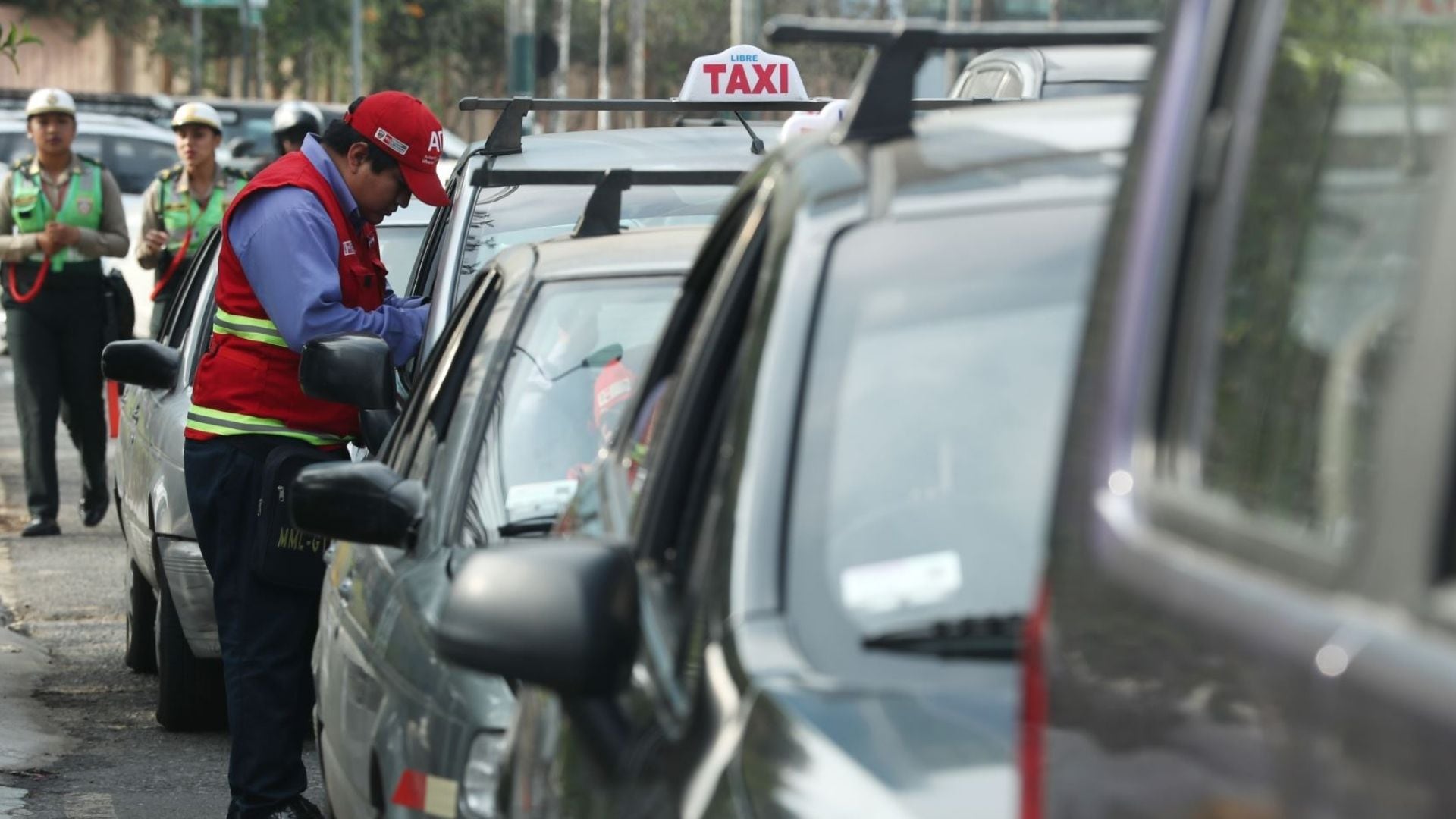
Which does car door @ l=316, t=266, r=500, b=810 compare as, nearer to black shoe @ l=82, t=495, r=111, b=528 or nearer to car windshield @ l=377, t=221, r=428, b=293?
car windshield @ l=377, t=221, r=428, b=293

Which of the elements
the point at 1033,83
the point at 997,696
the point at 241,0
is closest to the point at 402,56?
the point at 241,0

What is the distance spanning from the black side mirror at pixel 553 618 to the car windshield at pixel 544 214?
3934mm

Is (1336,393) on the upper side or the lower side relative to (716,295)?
upper

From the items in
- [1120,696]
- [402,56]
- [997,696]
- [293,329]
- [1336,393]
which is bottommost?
[402,56]

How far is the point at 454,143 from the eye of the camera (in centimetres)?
A: 2855

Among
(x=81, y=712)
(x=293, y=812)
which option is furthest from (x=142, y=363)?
(x=293, y=812)

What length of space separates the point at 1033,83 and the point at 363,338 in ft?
18.1

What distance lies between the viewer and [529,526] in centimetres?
448

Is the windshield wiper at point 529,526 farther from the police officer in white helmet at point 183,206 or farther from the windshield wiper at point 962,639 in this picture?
the police officer in white helmet at point 183,206

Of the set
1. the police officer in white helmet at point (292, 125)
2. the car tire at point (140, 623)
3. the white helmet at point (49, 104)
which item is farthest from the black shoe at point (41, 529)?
the car tire at point (140, 623)

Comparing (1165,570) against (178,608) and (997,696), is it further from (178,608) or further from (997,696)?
(178,608)

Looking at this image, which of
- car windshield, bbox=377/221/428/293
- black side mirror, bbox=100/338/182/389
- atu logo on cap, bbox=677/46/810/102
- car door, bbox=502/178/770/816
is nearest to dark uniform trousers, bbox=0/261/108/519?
car windshield, bbox=377/221/428/293

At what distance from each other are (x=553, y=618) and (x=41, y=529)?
978 centimetres

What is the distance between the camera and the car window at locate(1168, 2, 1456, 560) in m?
1.36
